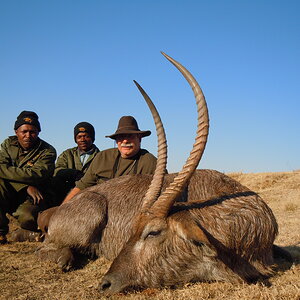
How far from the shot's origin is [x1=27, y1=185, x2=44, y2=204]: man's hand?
6637 mm

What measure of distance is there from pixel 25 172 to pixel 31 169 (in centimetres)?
15

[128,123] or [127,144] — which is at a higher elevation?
[128,123]

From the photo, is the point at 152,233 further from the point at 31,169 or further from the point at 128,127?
the point at 31,169

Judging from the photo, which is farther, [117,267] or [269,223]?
[269,223]

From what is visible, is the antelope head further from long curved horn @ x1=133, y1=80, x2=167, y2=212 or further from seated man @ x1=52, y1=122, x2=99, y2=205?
seated man @ x1=52, y1=122, x2=99, y2=205

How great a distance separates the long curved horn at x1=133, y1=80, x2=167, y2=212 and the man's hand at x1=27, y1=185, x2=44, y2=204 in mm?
3653

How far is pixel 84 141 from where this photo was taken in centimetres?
880

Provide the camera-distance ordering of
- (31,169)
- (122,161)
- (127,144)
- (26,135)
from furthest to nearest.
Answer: (26,135)
(31,169)
(122,161)
(127,144)

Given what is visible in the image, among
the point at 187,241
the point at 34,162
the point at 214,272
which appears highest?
the point at 34,162

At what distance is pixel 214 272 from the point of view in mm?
3334

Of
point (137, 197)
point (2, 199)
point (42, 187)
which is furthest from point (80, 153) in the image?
point (137, 197)

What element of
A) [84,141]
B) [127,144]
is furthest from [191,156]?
[84,141]

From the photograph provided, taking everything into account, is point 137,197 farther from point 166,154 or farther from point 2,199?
point 2,199

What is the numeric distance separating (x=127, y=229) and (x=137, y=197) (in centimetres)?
44
